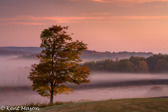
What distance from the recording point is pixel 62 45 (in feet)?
108

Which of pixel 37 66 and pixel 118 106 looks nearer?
pixel 118 106

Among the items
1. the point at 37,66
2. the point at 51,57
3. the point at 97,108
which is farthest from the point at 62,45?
the point at 97,108

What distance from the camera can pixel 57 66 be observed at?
106 ft

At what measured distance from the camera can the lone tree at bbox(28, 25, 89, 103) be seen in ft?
104

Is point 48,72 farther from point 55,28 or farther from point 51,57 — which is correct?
point 55,28

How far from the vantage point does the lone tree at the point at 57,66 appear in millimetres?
31828

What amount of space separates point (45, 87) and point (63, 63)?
3819mm

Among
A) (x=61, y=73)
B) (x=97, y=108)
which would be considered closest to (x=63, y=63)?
(x=61, y=73)

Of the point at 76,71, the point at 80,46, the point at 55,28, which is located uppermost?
the point at 55,28

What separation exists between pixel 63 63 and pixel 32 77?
4.32m

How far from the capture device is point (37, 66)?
32094mm

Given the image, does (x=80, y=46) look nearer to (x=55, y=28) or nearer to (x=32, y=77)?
(x=55, y=28)

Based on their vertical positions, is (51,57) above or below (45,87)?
above

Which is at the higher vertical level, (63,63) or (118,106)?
(63,63)
